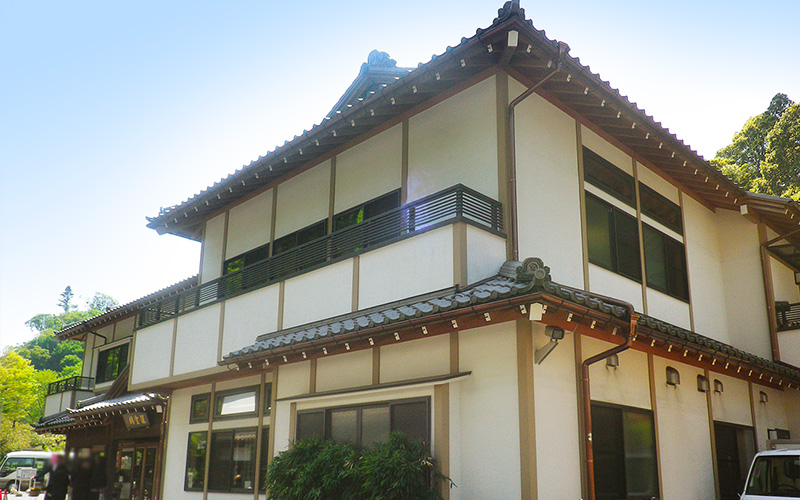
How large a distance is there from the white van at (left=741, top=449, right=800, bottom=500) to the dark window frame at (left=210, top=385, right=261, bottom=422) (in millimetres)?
8053

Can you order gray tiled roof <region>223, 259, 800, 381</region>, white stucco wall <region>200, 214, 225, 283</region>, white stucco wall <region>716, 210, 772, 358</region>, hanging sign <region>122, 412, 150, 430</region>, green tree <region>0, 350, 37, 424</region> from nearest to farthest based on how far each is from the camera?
gray tiled roof <region>223, 259, 800, 381</region> < white stucco wall <region>716, 210, 772, 358</region> < white stucco wall <region>200, 214, 225, 283</region> < hanging sign <region>122, 412, 150, 430</region> < green tree <region>0, 350, 37, 424</region>

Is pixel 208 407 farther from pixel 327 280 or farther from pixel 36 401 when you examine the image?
pixel 36 401

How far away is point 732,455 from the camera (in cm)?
1184

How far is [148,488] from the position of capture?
15.8 metres

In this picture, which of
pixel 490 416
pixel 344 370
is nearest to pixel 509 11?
pixel 490 416

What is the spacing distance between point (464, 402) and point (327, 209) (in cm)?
519

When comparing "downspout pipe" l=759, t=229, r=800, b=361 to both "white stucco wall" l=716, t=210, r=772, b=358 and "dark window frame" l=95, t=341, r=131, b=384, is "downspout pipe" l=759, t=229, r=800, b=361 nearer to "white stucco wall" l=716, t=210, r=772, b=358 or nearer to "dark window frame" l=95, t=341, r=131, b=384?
"white stucco wall" l=716, t=210, r=772, b=358

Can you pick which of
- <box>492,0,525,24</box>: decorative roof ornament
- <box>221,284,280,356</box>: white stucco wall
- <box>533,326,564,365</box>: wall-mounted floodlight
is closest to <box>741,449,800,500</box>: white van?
<box>533,326,564,365</box>: wall-mounted floodlight

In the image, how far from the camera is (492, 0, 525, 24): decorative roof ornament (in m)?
7.80

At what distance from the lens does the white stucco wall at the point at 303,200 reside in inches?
485

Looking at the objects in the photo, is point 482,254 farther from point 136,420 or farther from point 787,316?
point 136,420

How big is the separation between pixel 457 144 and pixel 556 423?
4.23 m

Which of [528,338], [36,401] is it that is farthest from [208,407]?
[36,401]

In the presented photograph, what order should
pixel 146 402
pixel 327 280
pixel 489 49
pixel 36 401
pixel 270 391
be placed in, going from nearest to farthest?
1. pixel 489 49
2. pixel 327 280
3. pixel 270 391
4. pixel 146 402
5. pixel 36 401
